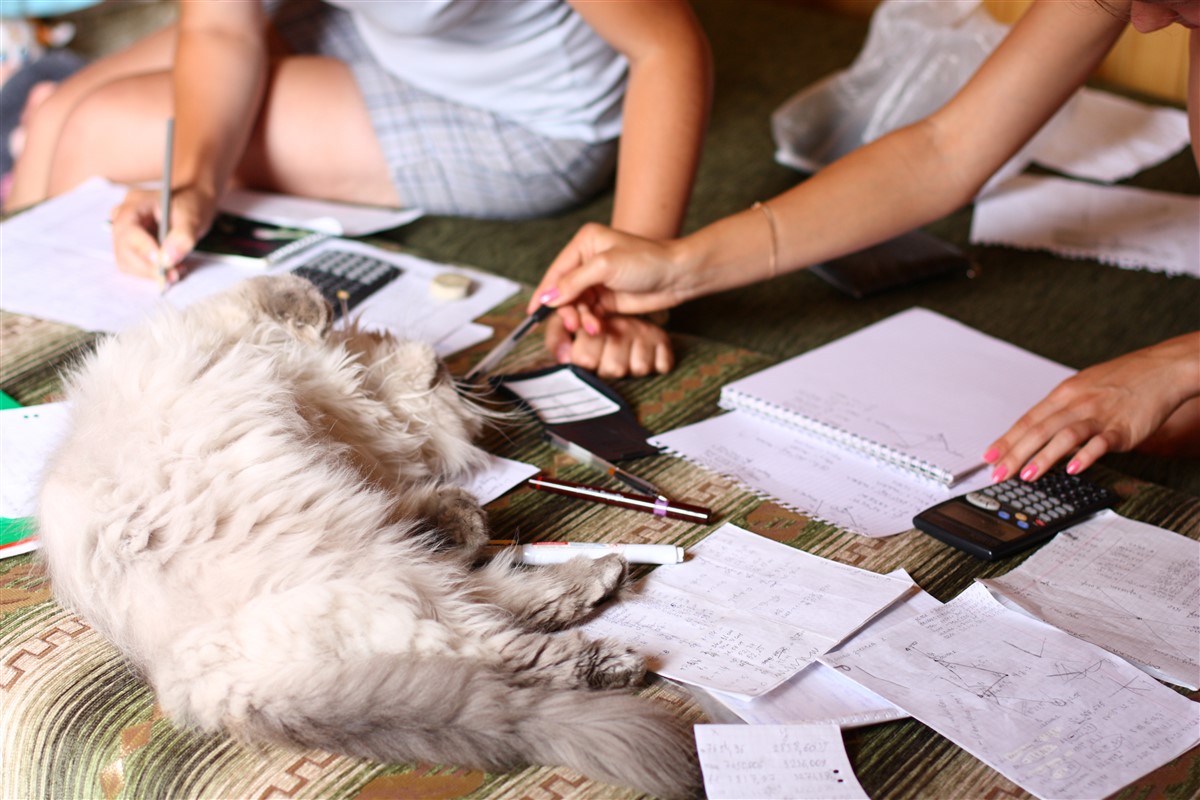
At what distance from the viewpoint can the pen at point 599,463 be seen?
111 centimetres

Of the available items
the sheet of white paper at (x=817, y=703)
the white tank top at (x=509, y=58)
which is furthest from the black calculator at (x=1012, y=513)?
the white tank top at (x=509, y=58)

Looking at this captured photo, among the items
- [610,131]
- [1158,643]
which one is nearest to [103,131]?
[610,131]

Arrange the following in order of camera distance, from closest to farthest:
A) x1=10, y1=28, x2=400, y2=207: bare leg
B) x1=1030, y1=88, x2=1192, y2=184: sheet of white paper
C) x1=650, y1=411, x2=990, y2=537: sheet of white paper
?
x1=650, y1=411, x2=990, y2=537: sheet of white paper
x1=10, y1=28, x2=400, y2=207: bare leg
x1=1030, y1=88, x2=1192, y2=184: sheet of white paper

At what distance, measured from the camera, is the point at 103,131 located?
1834mm

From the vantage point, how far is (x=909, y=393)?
129cm

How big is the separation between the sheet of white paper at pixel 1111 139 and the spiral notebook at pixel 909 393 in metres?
0.94

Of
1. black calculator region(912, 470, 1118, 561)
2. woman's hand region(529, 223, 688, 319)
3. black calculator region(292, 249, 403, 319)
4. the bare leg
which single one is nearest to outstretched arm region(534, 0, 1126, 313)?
woman's hand region(529, 223, 688, 319)

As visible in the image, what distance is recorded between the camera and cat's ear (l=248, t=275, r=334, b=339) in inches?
44.6

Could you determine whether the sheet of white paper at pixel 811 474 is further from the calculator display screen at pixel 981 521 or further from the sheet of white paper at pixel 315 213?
the sheet of white paper at pixel 315 213

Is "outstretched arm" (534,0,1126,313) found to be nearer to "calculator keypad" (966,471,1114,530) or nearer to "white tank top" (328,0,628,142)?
"calculator keypad" (966,471,1114,530)

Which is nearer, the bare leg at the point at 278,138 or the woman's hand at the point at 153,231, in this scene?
the woman's hand at the point at 153,231

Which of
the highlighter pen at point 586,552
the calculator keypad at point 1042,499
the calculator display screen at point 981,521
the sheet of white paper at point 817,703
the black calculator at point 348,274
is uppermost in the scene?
the black calculator at point 348,274

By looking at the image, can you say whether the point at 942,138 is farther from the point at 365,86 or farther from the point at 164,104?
the point at 164,104

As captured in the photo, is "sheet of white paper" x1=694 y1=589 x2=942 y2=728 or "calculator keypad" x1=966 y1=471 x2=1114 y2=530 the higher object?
Answer: "calculator keypad" x1=966 y1=471 x2=1114 y2=530
